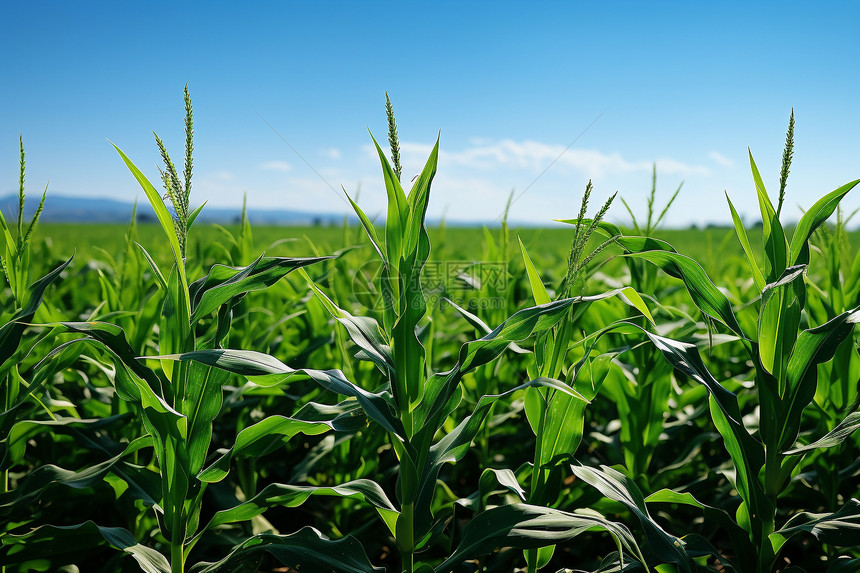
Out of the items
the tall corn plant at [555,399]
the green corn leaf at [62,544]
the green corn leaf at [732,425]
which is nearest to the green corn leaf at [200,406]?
the green corn leaf at [62,544]

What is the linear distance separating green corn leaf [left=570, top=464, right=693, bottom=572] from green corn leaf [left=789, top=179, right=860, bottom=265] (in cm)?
72

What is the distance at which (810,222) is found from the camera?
4.24ft

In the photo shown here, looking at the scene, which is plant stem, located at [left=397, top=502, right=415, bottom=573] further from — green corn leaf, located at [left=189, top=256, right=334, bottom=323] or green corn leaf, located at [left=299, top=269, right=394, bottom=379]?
green corn leaf, located at [left=189, top=256, right=334, bottom=323]

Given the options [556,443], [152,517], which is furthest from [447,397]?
[152,517]

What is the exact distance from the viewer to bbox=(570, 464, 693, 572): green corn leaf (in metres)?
1.17

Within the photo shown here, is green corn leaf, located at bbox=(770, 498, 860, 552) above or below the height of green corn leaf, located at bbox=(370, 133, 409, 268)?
below

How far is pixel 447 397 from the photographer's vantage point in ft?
3.84

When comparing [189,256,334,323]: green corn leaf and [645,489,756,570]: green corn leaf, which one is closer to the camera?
[189,256,334,323]: green corn leaf

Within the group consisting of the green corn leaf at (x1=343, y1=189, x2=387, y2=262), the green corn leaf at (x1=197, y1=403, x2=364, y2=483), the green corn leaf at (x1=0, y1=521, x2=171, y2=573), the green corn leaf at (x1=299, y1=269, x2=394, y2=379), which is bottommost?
the green corn leaf at (x1=0, y1=521, x2=171, y2=573)

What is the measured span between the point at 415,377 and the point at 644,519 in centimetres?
61

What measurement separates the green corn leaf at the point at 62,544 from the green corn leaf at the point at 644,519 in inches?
41.8

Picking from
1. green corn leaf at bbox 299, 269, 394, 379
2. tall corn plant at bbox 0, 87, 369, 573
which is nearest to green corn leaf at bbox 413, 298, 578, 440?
green corn leaf at bbox 299, 269, 394, 379

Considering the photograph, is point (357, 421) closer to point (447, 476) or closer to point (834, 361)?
point (447, 476)

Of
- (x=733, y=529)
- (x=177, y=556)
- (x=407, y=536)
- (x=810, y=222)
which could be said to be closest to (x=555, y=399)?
(x=407, y=536)
